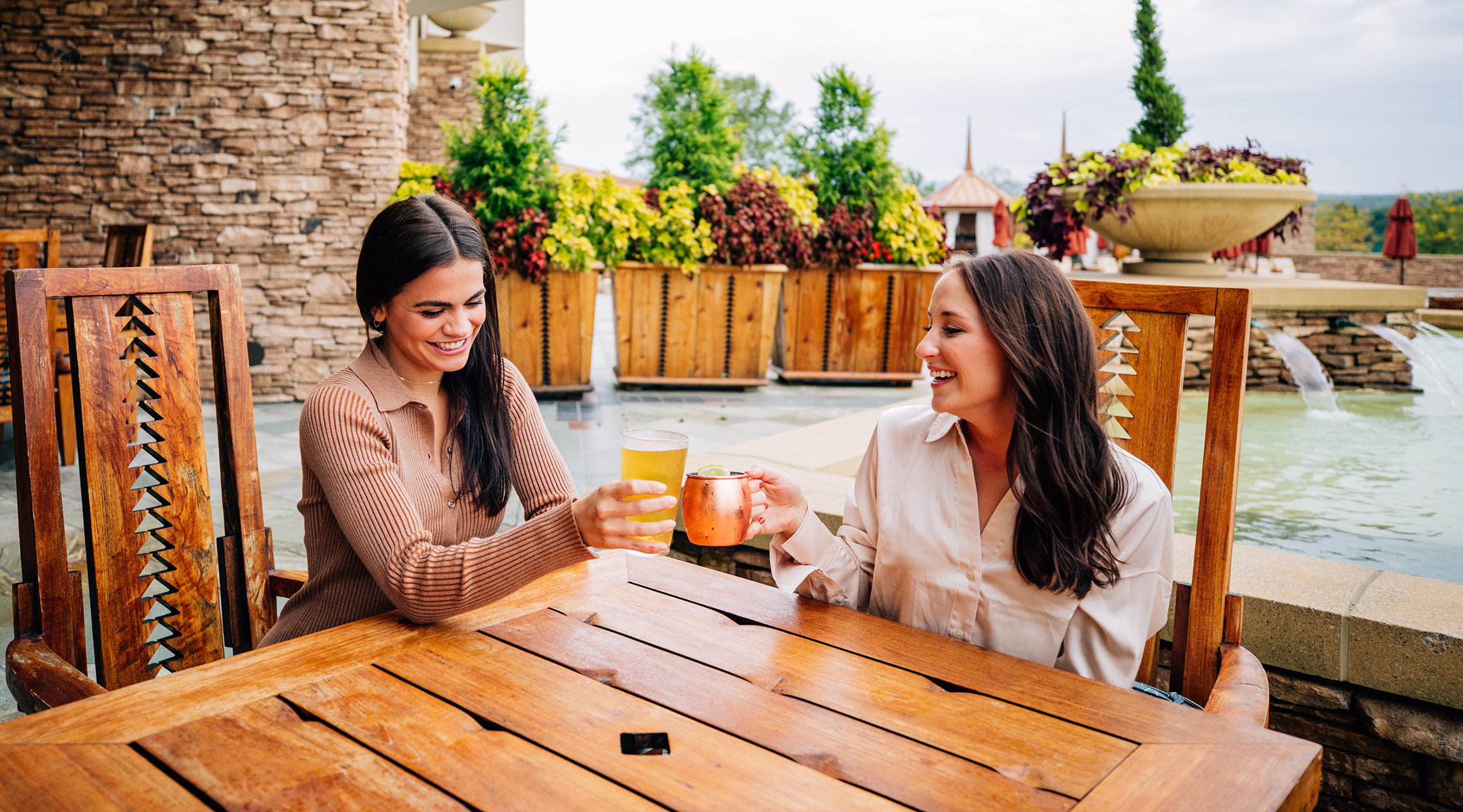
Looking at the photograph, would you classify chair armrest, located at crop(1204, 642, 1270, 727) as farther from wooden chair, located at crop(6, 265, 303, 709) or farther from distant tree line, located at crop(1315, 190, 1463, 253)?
distant tree line, located at crop(1315, 190, 1463, 253)

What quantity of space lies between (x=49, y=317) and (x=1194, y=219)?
5.77 m

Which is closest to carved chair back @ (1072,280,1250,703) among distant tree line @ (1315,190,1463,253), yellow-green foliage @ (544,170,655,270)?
yellow-green foliage @ (544,170,655,270)

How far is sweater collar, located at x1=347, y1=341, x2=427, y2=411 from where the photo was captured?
147 centimetres

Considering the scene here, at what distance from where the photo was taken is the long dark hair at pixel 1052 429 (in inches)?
52.7

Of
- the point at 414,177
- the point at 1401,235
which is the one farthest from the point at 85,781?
the point at 1401,235

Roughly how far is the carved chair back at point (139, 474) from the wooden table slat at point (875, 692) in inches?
26.5

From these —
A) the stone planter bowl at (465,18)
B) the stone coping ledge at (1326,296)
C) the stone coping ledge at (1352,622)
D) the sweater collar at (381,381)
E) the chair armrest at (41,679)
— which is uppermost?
the stone planter bowl at (465,18)

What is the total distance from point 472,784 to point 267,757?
0.71 ft

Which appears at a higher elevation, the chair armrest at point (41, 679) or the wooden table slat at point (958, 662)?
the wooden table slat at point (958, 662)

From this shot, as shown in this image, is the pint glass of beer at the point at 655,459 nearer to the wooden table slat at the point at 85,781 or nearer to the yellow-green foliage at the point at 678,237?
the wooden table slat at the point at 85,781

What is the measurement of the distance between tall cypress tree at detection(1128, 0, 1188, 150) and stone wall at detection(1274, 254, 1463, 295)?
5808 mm

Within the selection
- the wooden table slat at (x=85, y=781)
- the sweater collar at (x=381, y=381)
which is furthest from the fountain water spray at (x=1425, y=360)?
the wooden table slat at (x=85, y=781)

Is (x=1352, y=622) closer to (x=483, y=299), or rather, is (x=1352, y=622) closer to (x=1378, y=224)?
(x=483, y=299)

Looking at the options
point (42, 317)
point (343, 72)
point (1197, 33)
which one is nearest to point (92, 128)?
point (343, 72)
